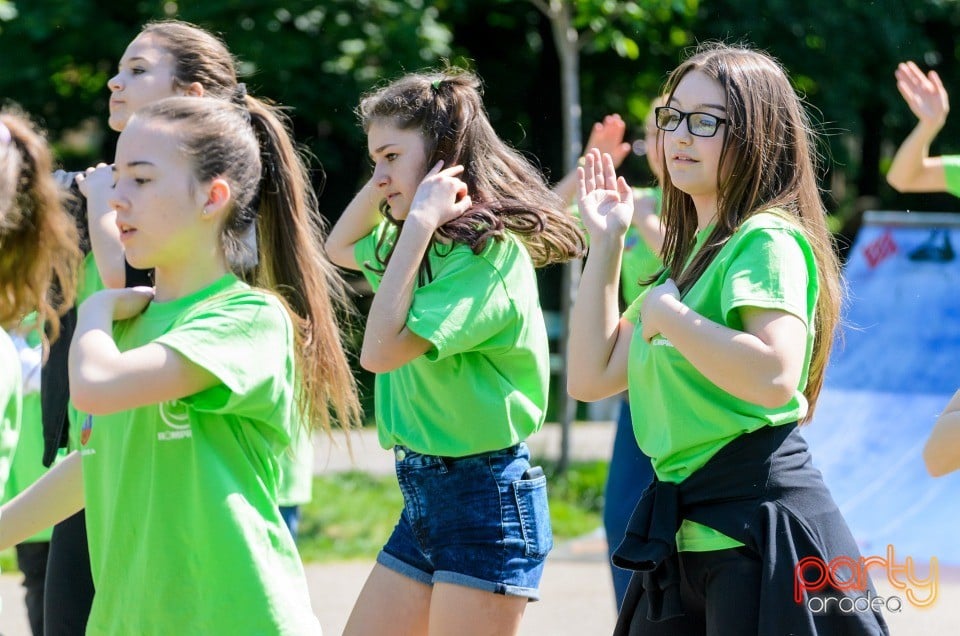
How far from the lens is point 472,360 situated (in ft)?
10.6

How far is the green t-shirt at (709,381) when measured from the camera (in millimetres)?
2654

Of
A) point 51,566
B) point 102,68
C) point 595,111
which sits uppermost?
point 51,566

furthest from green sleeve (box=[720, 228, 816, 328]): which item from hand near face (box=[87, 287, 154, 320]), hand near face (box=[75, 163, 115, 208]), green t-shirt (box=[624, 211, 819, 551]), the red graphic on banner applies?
the red graphic on banner

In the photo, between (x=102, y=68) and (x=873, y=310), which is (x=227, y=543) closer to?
(x=873, y=310)

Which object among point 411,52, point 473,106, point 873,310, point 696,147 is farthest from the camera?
point 411,52

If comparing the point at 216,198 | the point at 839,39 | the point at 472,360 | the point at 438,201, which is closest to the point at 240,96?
the point at 438,201

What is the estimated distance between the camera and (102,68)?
12.6 meters

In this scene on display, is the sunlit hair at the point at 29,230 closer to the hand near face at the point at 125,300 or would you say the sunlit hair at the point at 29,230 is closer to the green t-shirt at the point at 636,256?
the hand near face at the point at 125,300

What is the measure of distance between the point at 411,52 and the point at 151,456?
887 cm

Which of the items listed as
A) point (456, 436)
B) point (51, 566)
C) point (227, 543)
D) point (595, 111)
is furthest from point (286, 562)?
point (595, 111)

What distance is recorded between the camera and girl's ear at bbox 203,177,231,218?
2719 millimetres

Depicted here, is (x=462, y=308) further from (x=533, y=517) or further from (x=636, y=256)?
(x=636, y=256)

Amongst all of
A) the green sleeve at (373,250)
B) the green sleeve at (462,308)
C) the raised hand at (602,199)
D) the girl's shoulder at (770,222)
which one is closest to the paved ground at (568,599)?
the green sleeve at (373,250)

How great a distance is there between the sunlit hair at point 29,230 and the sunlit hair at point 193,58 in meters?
0.52
